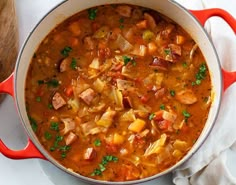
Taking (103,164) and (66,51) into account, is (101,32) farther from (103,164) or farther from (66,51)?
(103,164)

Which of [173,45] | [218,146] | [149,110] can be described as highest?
[173,45]

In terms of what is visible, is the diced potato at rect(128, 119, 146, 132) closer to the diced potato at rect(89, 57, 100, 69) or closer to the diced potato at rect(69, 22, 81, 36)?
the diced potato at rect(89, 57, 100, 69)

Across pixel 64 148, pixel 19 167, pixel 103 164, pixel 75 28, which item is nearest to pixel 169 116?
pixel 103 164

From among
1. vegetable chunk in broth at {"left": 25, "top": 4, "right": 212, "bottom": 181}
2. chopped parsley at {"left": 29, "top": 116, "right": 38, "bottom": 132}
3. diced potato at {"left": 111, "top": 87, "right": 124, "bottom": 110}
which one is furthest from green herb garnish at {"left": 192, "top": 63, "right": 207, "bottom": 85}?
chopped parsley at {"left": 29, "top": 116, "right": 38, "bottom": 132}

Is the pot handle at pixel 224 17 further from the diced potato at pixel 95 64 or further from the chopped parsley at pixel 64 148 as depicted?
the chopped parsley at pixel 64 148

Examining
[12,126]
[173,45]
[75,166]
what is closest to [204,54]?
[173,45]

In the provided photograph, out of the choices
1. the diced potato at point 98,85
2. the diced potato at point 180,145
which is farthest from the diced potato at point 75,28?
the diced potato at point 180,145

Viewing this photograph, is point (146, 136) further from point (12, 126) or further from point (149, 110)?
point (12, 126)
